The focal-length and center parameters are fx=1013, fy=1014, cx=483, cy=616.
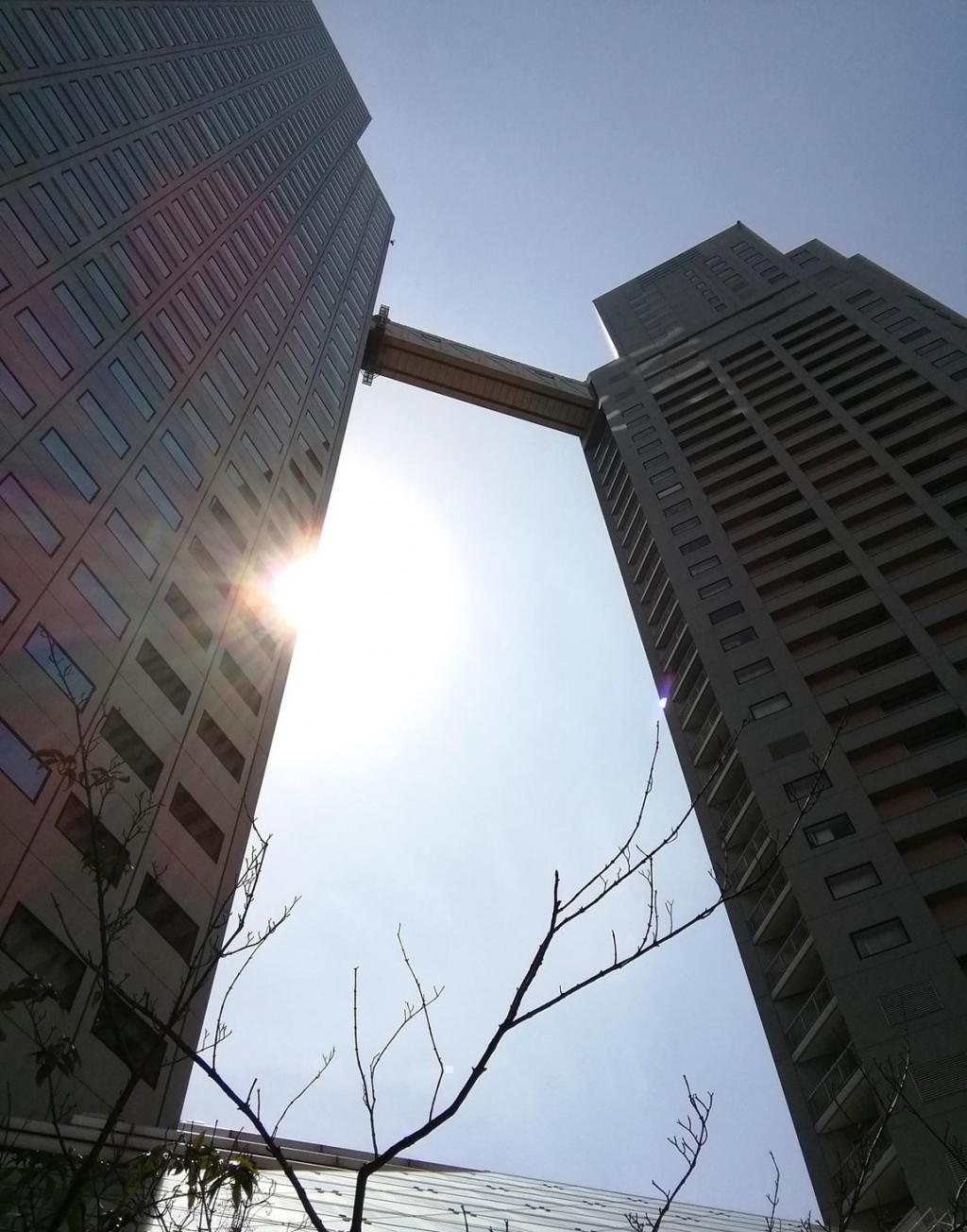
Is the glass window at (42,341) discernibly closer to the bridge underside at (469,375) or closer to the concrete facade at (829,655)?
the concrete facade at (829,655)

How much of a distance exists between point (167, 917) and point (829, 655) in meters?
22.4

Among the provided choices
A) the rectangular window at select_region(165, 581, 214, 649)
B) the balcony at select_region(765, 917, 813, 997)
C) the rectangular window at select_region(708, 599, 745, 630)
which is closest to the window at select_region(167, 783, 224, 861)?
the rectangular window at select_region(165, 581, 214, 649)

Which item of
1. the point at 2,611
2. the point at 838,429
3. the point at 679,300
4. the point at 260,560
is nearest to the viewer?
the point at 2,611

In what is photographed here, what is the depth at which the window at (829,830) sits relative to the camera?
28375 mm

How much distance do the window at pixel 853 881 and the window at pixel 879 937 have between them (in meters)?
1.20

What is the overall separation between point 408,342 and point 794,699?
50.3m

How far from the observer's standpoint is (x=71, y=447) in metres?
28.4

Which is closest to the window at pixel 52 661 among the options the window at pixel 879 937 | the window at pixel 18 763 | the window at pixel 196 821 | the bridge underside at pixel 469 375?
the window at pixel 18 763

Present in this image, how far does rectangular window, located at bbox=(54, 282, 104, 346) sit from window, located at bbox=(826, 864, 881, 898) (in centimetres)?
2785

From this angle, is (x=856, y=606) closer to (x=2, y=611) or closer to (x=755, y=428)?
(x=755, y=428)

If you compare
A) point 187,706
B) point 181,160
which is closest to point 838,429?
point 187,706

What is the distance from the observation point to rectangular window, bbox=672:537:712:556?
43312 mm

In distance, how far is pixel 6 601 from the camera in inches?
906

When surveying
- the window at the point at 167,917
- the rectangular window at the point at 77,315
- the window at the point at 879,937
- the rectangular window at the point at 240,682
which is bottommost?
the window at the point at 879,937
